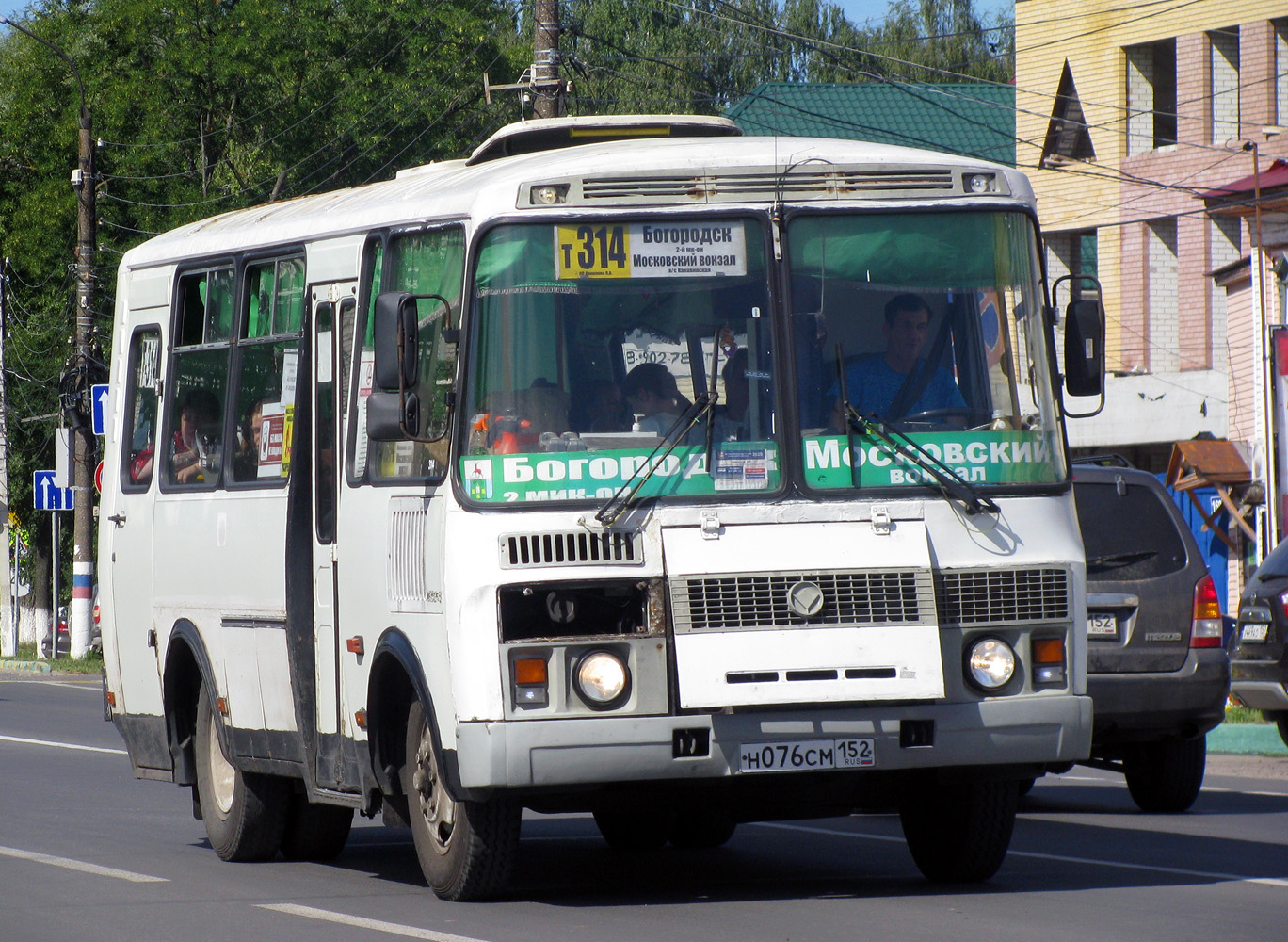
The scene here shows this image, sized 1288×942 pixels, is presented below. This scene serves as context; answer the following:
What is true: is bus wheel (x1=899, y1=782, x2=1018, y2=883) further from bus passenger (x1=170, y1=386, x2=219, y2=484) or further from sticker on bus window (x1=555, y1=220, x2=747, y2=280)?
bus passenger (x1=170, y1=386, x2=219, y2=484)

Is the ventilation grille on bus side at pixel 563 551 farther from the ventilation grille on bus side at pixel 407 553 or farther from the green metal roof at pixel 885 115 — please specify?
the green metal roof at pixel 885 115

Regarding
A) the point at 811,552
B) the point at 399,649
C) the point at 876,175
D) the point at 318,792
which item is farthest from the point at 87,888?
the point at 876,175

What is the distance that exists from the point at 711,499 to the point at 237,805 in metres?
3.58

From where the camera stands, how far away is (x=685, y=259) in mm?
8438

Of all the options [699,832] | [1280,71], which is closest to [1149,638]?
[699,832]

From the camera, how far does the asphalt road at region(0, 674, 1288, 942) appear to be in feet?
26.6

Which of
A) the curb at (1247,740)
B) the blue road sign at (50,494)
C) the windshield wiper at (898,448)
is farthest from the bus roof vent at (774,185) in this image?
the blue road sign at (50,494)

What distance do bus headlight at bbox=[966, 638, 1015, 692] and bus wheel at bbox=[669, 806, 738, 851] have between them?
2620 millimetres

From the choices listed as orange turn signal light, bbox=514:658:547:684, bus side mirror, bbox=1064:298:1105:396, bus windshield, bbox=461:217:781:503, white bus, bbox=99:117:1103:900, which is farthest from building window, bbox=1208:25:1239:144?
orange turn signal light, bbox=514:658:547:684

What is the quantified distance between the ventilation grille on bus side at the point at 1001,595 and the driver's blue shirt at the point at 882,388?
646 millimetres

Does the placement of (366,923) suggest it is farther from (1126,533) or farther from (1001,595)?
(1126,533)

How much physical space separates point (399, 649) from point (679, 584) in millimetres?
1254

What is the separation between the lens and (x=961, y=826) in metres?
9.18

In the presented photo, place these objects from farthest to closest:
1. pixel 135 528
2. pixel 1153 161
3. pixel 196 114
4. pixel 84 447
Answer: pixel 196 114 < pixel 84 447 < pixel 1153 161 < pixel 135 528
